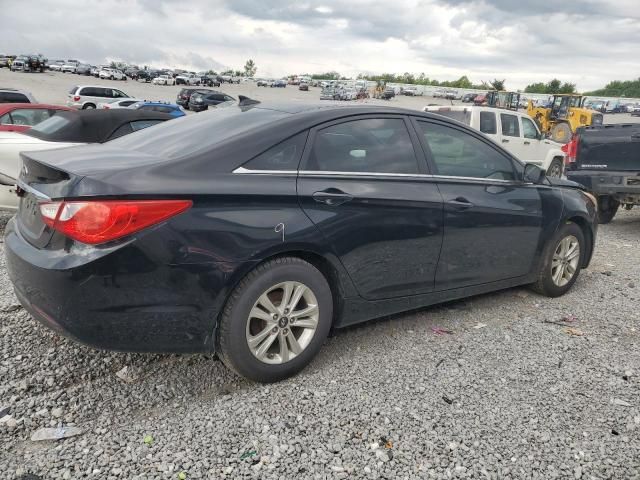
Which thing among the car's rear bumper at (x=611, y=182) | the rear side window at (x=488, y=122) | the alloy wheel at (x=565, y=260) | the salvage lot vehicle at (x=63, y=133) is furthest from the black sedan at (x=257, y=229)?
the rear side window at (x=488, y=122)

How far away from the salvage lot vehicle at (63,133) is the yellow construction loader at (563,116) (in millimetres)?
18455

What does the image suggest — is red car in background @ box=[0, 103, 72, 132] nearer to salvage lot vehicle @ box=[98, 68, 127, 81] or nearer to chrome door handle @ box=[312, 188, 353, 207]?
chrome door handle @ box=[312, 188, 353, 207]

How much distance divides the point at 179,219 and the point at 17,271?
98 cm

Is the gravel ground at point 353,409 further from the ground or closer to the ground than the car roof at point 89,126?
closer to the ground

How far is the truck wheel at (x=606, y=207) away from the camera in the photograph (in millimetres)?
8805

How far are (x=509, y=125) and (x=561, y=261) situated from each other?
27.2ft

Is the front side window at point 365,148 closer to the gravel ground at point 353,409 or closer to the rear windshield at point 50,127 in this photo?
the gravel ground at point 353,409

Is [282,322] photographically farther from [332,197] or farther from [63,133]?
[63,133]

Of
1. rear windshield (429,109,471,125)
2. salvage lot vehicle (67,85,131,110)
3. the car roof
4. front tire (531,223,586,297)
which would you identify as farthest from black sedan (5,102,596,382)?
salvage lot vehicle (67,85,131,110)

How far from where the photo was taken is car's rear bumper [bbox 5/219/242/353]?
255 centimetres

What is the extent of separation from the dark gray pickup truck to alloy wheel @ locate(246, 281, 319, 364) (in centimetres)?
646

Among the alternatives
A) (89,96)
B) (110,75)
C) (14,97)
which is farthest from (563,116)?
(110,75)

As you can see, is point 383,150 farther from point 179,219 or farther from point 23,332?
point 23,332

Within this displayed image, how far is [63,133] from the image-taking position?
6824 mm
